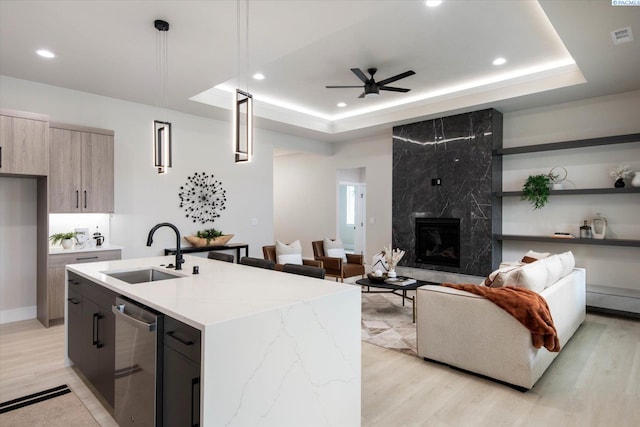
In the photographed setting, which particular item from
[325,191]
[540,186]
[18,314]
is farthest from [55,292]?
[540,186]

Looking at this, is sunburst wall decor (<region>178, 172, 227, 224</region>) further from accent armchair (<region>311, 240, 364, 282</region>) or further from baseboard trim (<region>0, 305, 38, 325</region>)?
baseboard trim (<region>0, 305, 38, 325</region>)

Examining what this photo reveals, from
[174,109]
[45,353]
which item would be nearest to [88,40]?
[174,109]

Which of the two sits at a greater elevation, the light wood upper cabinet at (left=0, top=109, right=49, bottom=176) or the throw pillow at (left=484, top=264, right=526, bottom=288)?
the light wood upper cabinet at (left=0, top=109, right=49, bottom=176)

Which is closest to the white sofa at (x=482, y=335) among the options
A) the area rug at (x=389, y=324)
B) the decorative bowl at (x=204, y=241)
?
the area rug at (x=389, y=324)

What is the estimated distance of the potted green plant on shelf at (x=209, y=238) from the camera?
5762 mm

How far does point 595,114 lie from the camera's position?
514cm

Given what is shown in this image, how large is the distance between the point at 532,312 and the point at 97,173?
4.92 metres

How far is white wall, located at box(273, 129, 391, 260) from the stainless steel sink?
17.4ft

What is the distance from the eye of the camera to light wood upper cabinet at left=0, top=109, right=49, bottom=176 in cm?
385

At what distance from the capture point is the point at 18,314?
→ 14.7 feet

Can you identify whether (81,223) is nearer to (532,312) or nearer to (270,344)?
(270,344)

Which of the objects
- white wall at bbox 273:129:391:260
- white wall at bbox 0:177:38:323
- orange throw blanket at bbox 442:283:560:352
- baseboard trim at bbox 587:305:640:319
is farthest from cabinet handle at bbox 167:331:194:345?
white wall at bbox 273:129:391:260

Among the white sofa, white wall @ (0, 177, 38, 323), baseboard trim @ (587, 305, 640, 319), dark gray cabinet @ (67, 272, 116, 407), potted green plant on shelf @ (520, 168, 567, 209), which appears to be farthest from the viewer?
potted green plant on shelf @ (520, 168, 567, 209)

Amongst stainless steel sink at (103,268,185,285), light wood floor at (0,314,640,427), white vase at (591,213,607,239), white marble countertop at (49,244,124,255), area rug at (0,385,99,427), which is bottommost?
area rug at (0,385,99,427)
